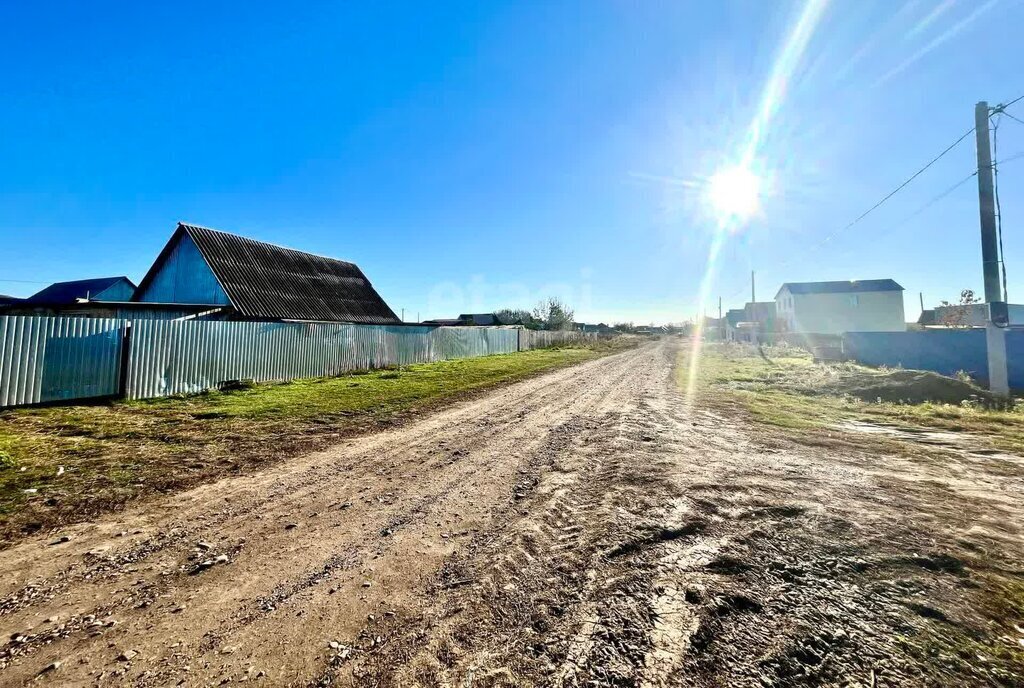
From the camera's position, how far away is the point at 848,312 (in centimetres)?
4859

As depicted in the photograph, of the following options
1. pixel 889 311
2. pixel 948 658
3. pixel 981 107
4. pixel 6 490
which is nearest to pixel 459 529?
pixel 948 658

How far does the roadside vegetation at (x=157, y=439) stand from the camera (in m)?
4.04

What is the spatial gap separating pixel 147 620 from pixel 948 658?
4.36 meters

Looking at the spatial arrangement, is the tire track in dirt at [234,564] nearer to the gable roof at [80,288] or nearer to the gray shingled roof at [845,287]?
the gable roof at [80,288]

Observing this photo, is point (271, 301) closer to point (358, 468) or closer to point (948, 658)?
point (358, 468)

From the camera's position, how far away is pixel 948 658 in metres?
2.02

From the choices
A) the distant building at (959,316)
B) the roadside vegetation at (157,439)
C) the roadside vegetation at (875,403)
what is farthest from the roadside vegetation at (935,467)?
the distant building at (959,316)

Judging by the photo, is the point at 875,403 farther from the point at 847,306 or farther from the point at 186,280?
the point at 847,306

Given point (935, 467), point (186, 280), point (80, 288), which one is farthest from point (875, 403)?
point (80, 288)

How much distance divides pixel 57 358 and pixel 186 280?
12640 mm

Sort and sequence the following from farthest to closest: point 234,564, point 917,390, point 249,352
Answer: point 249,352 → point 917,390 → point 234,564

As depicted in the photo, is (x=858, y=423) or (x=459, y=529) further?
(x=858, y=423)

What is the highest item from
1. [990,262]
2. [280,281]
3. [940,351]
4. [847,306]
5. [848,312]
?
[847,306]

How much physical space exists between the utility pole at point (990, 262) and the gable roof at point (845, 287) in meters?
46.2
